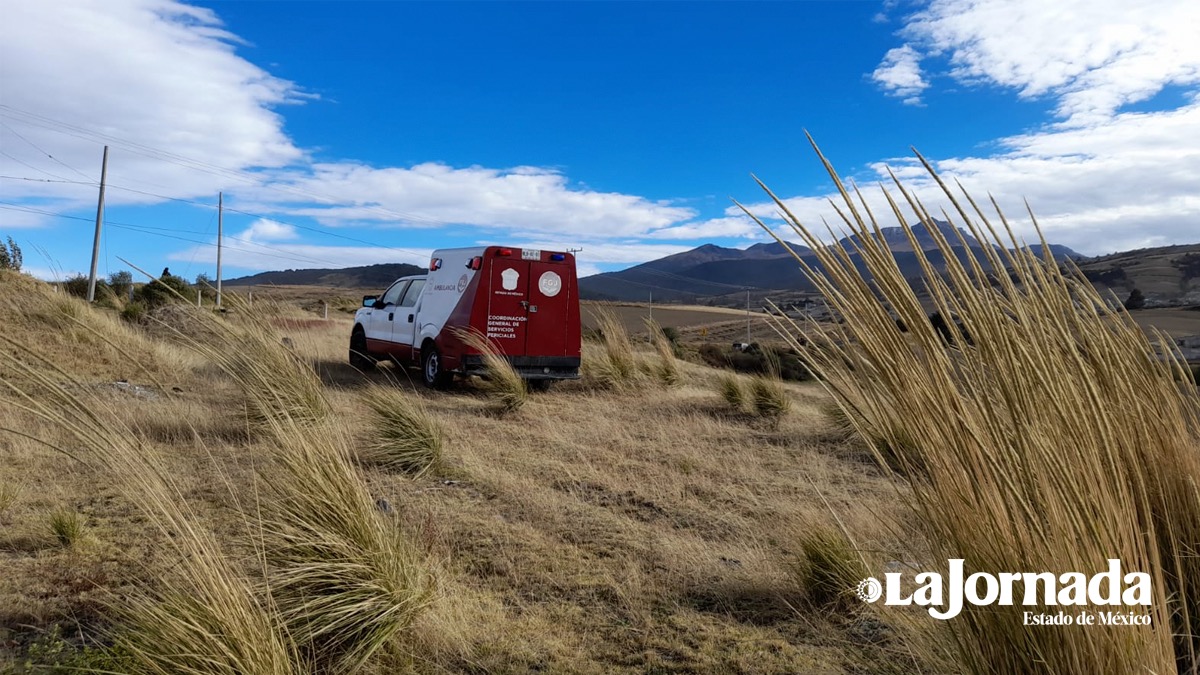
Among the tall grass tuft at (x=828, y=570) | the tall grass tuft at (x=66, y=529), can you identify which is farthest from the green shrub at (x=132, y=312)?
the tall grass tuft at (x=828, y=570)

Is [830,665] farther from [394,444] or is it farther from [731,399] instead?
[731,399]

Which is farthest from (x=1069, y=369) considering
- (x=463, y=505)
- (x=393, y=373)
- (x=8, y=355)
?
(x=393, y=373)

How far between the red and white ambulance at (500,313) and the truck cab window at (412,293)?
0.37 metres

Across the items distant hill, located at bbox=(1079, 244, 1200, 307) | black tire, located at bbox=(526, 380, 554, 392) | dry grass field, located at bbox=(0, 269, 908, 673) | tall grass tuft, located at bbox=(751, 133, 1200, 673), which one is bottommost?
dry grass field, located at bbox=(0, 269, 908, 673)

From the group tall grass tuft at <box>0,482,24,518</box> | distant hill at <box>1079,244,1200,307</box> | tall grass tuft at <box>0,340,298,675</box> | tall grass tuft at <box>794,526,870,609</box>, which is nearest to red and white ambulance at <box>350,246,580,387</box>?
tall grass tuft at <box>0,482,24,518</box>

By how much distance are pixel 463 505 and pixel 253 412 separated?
2776mm

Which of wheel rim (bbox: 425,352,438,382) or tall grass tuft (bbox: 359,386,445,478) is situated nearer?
tall grass tuft (bbox: 359,386,445,478)

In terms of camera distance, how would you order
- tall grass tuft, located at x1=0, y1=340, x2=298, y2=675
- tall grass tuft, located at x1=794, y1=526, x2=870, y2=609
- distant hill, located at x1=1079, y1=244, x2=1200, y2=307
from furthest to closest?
distant hill, located at x1=1079, y1=244, x2=1200, y2=307 < tall grass tuft, located at x1=794, y1=526, x2=870, y2=609 < tall grass tuft, located at x1=0, y1=340, x2=298, y2=675

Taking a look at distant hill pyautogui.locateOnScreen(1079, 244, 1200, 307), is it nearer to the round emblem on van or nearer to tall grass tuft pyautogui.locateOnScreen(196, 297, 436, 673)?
the round emblem on van

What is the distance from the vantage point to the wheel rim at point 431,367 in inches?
456

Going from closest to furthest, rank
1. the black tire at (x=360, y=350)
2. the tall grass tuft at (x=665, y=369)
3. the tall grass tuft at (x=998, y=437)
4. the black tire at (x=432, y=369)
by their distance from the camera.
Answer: the tall grass tuft at (x=998, y=437) → the black tire at (x=432, y=369) → the tall grass tuft at (x=665, y=369) → the black tire at (x=360, y=350)

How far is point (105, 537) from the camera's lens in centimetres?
437

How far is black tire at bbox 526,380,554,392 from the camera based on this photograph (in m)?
12.2

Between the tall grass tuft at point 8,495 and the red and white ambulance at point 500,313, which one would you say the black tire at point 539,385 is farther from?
the tall grass tuft at point 8,495
